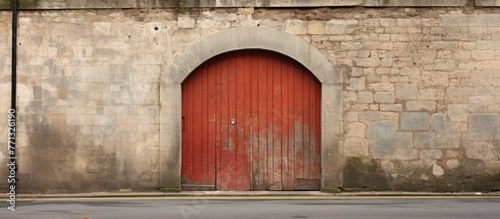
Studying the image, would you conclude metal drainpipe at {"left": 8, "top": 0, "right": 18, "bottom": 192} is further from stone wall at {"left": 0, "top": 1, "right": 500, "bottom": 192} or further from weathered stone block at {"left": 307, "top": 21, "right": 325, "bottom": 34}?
weathered stone block at {"left": 307, "top": 21, "right": 325, "bottom": 34}

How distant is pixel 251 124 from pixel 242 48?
1288mm

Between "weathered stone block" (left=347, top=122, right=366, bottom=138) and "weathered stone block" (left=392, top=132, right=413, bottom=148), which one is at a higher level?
"weathered stone block" (left=347, top=122, right=366, bottom=138)

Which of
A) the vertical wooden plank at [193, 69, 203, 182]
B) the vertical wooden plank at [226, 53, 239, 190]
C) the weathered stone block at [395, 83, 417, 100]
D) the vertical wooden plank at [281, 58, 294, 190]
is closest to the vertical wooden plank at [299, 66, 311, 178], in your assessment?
the vertical wooden plank at [281, 58, 294, 190]

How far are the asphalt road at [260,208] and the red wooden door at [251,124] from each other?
1.20 m

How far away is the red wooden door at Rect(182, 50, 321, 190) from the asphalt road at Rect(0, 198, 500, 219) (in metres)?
1.20

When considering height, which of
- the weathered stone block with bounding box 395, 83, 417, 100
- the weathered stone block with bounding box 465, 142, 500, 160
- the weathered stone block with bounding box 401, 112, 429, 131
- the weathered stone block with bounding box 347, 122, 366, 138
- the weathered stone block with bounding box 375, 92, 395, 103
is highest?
the weathered stone block with bounding box 395, 83, 417, 100

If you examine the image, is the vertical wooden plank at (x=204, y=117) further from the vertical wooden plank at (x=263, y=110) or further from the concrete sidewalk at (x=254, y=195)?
the vertical wooden plank at (x=263, y=110)

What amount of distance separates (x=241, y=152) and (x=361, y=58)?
8.35 ft

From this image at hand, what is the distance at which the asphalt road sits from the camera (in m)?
9.56

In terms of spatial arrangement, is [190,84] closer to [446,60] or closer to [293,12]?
[293,12]

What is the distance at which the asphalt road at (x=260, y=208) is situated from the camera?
9.56 m

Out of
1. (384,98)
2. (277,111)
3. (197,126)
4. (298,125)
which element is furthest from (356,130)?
(197,126)

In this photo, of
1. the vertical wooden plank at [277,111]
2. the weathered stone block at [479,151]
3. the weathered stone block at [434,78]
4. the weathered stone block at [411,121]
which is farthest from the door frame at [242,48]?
the weathered stone block at [479,151]

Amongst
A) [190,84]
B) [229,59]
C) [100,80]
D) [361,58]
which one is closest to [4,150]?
[100,80]
